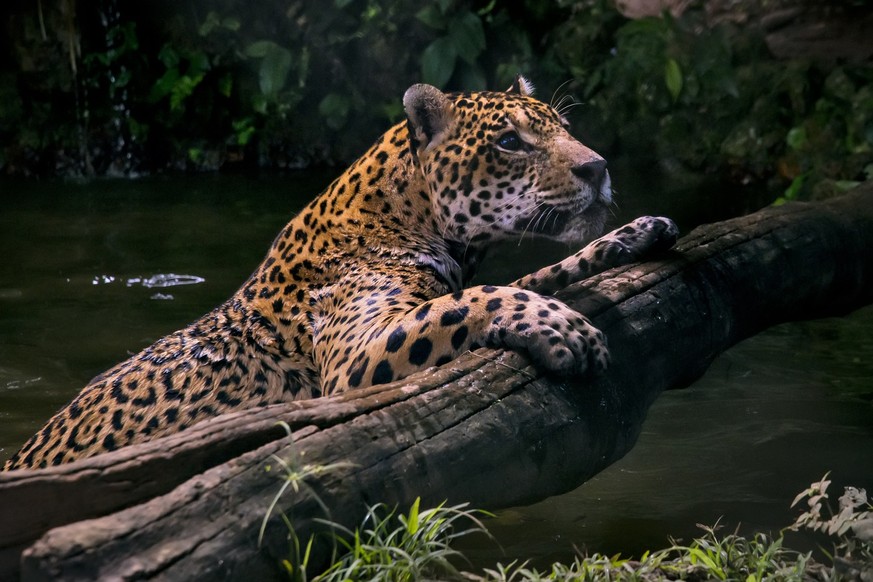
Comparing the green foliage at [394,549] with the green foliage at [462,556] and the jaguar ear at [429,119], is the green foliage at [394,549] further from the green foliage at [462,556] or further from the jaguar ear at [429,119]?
the jaguar ear at [429,119]

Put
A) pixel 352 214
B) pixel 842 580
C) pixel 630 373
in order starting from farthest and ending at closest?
pixel 352 214, pixel 630 373, pixel 842 580

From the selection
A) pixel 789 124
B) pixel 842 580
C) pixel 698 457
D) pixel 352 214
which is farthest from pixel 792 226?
pixel 789 124

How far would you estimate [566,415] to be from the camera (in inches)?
167

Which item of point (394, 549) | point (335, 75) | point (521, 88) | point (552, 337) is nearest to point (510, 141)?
point (521, 88)

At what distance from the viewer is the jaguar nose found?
537cm

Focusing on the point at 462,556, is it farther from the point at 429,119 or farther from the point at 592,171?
the point at 429,119

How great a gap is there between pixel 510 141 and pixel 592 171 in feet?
1.35

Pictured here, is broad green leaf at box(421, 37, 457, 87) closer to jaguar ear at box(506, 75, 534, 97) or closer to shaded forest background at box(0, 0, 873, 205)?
shaded forest background at box(0, 0, 873, 205)

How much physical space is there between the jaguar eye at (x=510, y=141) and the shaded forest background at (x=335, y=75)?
8393 millimetres

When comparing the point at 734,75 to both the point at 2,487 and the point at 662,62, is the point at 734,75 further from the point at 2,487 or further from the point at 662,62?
the point at 2,487

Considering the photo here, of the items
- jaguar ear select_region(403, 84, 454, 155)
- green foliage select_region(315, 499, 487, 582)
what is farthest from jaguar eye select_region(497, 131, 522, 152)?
green foliage select_region(315, 499, 487, 582)

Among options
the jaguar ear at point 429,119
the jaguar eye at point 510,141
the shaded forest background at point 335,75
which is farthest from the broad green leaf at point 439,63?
the jaguar eye at point 510,141

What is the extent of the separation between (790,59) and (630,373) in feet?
31.3

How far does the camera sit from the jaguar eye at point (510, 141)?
5441 mm
